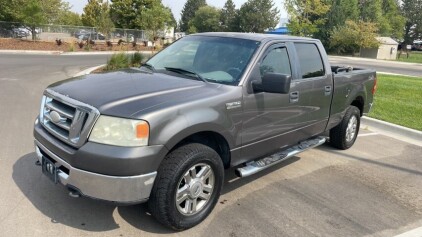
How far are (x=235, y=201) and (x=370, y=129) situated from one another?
495 centimetres

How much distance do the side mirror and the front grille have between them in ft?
5.52

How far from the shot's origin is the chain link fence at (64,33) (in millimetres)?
31125

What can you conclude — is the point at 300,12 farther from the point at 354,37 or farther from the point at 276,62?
the point at 354,37

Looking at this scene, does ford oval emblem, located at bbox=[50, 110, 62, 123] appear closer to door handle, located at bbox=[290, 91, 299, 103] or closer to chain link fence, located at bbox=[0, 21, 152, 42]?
door handle, located at bbox=[290, 91, 299, 103]

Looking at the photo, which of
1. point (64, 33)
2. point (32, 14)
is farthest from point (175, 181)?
point (64, 33)

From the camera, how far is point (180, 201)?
3.38 meters

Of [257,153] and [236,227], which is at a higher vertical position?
[257,153]

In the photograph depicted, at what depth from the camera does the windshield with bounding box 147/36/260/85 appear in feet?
13.1

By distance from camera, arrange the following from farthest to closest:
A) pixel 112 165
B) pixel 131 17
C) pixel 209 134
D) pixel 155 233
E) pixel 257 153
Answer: pixel 131 17 → pixel 257 153 → pixel 209 134 → pixel 155 233 → pixel 112 165

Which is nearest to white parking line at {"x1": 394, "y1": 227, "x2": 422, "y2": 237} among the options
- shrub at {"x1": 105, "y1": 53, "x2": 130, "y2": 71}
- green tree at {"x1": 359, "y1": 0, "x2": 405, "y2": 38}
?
shrub at {"x1": 105, "y1": 53, "x2": 130, "y2": 71}

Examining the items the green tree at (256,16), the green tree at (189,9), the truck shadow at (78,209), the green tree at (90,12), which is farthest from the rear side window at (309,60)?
the green tree at (189,9)

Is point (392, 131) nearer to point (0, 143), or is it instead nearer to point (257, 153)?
point (257, 153)

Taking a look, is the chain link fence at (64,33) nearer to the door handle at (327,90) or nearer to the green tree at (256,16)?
the door handle at (327,90)

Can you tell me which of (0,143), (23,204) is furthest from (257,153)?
(0,143)
